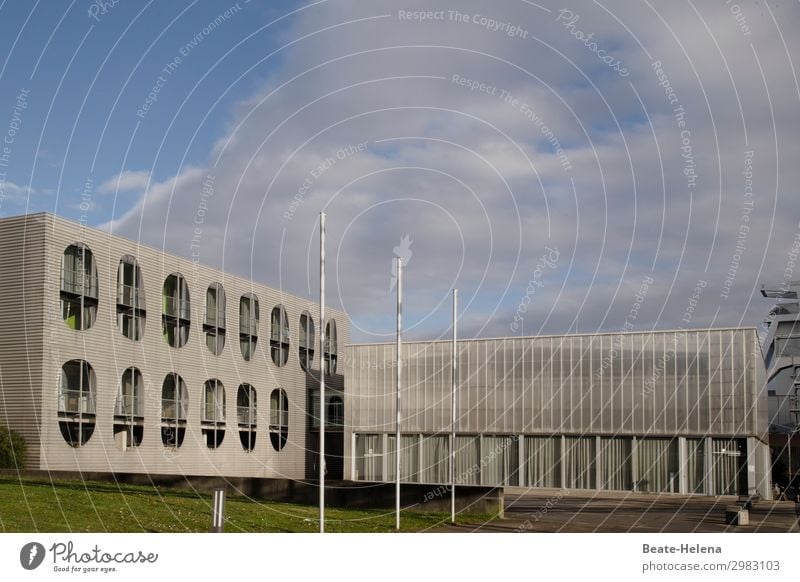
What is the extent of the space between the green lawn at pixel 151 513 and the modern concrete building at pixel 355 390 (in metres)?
16.4

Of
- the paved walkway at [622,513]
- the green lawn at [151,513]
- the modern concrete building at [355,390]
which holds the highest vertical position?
the modern concrete building at [355,390]

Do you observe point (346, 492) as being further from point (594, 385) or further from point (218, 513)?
point (594, 385)

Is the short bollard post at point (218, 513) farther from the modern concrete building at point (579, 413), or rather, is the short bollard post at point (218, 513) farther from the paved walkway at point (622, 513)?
the modern concrete building at point (579, 413)

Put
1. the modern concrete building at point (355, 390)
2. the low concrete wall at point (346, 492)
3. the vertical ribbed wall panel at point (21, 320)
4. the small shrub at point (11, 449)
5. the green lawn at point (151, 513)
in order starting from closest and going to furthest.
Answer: the green lawn at point (151, 513), the low concrete wall at point (346, 492), the small shrub at point (11, 449), the vertical ribbed wall panel at point (21, 320), the modern concrete building at point (355, 390)

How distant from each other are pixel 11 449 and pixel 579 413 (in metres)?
27.4

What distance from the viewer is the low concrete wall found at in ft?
95.1

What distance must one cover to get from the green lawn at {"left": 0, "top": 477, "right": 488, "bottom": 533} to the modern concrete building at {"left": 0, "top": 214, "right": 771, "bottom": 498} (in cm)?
1643

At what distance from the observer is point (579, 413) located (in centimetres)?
4931

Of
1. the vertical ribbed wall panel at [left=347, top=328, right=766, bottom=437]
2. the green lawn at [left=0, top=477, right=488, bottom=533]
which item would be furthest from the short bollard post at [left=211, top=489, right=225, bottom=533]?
the vertical ribbed wall panel at [left=347, top=328, right=766, bottom=437]

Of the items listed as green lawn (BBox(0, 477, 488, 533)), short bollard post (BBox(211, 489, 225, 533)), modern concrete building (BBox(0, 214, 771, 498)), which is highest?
modern concrete building (BBox(0, 214, 771, 498))

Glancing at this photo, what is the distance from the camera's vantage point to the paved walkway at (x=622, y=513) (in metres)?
27.9

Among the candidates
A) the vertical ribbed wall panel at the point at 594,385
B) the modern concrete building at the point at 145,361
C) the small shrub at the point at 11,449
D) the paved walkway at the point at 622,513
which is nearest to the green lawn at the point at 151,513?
the paved walkway at the point at 622,513

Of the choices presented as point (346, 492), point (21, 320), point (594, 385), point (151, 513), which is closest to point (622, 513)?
point (346, 492)

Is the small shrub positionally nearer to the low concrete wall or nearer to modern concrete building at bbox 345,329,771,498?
the low concrete wall
